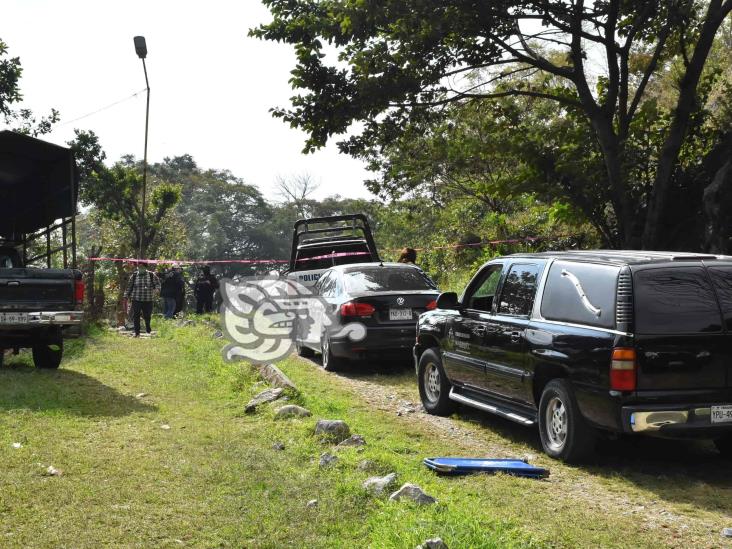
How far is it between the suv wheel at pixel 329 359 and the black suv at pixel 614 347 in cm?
515

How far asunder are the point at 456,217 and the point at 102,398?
24913mm

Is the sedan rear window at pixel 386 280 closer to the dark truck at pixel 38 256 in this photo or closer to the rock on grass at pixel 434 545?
the dark truck at pixel 38 256

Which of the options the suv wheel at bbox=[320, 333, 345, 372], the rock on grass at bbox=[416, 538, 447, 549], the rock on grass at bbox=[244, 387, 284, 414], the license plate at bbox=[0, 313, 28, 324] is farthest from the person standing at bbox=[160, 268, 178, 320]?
the rock on grass at bbox=[416, 538, 447, 549]

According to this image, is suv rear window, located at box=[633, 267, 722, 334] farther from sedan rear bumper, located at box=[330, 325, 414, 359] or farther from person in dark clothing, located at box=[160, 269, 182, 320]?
person in dark clothing, located at box=[160, 269, 182, 320]

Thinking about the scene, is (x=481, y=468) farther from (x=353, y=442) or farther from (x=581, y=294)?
(x=581, y=294)

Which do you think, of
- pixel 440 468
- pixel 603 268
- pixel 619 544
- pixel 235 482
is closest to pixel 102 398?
pixel 235 482

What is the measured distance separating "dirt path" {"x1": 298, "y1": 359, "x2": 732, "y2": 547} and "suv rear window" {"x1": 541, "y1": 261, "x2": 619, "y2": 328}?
1.19m

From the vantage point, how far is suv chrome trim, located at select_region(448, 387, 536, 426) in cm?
774

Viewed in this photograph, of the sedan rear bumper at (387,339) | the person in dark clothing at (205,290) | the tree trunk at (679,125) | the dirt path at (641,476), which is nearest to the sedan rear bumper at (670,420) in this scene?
the dirt path at (641,476)

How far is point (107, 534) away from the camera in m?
5.23

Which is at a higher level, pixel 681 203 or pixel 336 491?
pixel 681 203

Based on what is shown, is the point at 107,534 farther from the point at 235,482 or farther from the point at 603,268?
the point at 603,268

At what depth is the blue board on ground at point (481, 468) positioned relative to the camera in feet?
21.8

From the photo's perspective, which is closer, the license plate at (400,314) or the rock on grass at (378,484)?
the rock on grass at (378,484)
